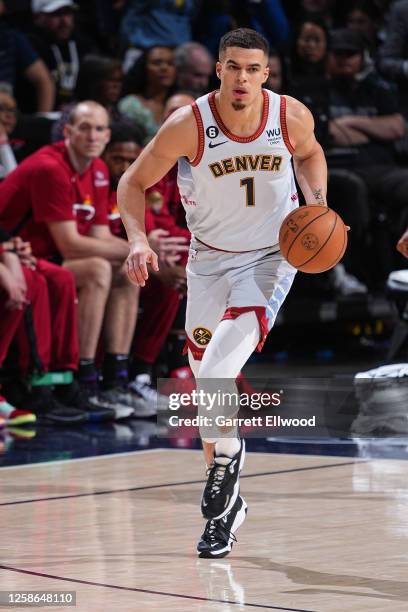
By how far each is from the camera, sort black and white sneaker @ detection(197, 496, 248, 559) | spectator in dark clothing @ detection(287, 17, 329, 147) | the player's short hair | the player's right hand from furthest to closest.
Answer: spectator in dark clothing @ detection(287, 17, 329, 147)
the player's short hair
the player's right hand
black and white sneaker @ detection(197, 496, 248, 559)

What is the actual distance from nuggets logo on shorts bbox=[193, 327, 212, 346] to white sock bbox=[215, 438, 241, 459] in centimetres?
45

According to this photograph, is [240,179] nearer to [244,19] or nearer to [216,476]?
[216,476]

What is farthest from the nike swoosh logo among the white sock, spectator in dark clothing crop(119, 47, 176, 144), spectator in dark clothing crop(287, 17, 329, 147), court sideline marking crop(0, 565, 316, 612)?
spectator in dark clothing crop(287, 17, 329, 147)

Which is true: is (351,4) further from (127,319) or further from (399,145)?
(127,319)

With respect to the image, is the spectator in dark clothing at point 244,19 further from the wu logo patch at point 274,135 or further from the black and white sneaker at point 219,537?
the black and white sneaker at point 219,537

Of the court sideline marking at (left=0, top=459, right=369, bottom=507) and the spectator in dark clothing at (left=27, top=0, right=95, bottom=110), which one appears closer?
the court sideline marking at (left=0, top=459, right=369, bottom=507)

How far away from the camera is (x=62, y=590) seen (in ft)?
14.7

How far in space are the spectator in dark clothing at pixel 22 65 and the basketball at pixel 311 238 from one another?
6296 millimetres

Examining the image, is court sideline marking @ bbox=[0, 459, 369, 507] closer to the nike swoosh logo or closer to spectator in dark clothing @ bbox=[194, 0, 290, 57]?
the nike swoosh logo

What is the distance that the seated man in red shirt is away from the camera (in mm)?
9008

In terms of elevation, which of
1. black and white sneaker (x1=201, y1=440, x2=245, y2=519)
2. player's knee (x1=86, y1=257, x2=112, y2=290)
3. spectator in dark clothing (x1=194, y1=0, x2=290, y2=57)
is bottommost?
black and white sneaker (x1=201, y1=440, x2=245, y2=519)

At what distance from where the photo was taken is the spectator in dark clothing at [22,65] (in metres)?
11.1

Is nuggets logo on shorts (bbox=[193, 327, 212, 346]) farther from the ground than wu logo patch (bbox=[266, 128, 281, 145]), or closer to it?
closer to it

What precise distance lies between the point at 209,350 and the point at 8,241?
12.3 ft
